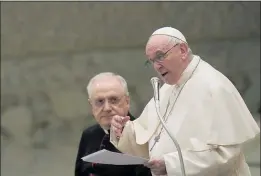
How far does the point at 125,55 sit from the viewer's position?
6652 millimetres

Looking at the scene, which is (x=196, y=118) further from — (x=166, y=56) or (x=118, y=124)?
(x=118, y=124)

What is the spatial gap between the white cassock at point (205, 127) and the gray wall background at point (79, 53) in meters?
3.52

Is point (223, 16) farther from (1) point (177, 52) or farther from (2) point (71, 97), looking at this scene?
(1) point (177, 52)

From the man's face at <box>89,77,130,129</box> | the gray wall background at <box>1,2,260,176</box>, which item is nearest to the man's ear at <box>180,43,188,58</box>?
the man's face at <box>89,77,130,129</box>

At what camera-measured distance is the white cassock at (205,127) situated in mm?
2494

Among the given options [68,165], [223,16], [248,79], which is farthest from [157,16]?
[68,165]

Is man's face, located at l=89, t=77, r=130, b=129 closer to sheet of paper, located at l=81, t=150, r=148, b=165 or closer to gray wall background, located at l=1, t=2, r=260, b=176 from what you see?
sheet of paper, located at l=81, t=150, r=148, b=165

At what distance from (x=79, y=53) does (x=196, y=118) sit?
13.7 ft

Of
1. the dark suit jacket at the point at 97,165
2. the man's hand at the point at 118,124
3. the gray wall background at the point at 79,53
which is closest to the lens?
the man's hand at the point at 118,124

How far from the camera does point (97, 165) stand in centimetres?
319

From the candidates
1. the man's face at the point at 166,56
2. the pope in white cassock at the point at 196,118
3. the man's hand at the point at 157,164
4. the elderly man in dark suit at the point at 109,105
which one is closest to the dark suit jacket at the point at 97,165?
the elderly man in dark suit at the point at 109,105

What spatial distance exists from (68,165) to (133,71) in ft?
5.36

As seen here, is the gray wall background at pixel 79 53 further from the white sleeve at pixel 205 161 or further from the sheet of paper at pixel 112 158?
the white sleeve at pixel 205 161

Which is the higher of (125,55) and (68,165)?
(125,55)
